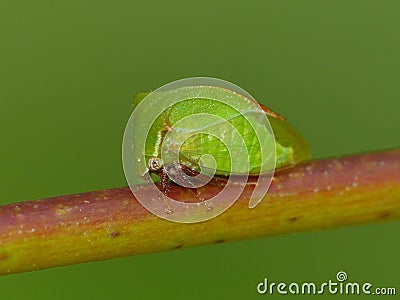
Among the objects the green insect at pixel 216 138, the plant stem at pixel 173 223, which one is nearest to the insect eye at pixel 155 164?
the green insect at pixel 216 138

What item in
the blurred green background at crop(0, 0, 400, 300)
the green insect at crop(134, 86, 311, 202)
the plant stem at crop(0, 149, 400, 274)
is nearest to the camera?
the plant stem at crop(0, 149, 400, 274)

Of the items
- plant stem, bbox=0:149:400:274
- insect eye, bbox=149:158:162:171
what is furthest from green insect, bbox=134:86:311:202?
plant stem, bbox=0:149:400:274

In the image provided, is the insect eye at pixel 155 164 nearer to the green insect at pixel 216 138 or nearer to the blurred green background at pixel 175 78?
the green insect at pixel 216 138

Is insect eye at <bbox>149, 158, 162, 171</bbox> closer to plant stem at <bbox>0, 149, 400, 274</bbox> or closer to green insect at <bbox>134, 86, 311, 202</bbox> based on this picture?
green insect at <bbox>134, 86, 311, 202</bbox>

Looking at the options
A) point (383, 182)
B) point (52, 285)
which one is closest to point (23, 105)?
point (52, 285)

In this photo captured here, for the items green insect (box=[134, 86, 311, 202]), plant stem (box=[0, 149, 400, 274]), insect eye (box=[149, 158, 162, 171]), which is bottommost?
plant stem (box=[0, 149, 400, 274])

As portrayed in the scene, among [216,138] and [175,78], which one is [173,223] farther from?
[175,78]

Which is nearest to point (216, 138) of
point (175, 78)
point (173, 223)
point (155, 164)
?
point (155, 164)
